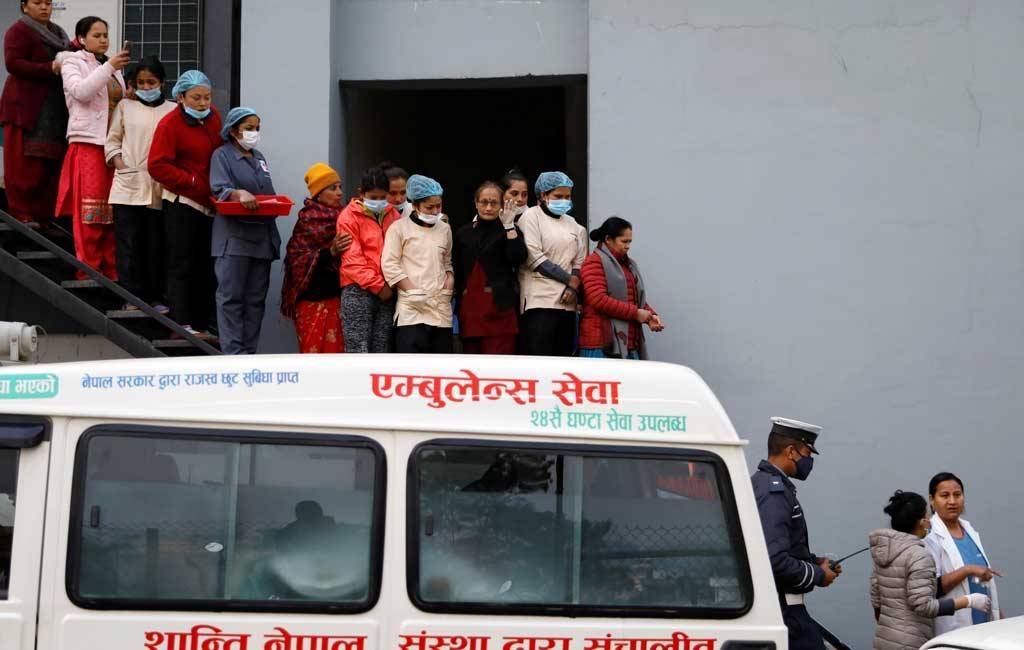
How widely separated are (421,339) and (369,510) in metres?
3.81

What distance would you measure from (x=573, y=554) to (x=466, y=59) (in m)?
6.30

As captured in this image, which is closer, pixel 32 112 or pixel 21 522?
pixel 21 522

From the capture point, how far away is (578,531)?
531cm

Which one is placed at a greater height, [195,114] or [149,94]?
[149,94]

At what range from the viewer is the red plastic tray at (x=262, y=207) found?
905cm

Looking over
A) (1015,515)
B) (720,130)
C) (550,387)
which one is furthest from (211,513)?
(1015,515)

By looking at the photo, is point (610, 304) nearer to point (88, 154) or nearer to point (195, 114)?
point (195, 114)

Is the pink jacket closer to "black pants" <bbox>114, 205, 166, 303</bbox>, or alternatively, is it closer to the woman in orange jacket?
"black pants" <bbox>114, 205, 166, 303</bbox>

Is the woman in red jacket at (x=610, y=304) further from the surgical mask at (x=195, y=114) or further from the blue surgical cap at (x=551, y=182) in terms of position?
the surgical mask at (x=195, y=114)

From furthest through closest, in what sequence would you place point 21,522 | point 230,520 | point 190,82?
point 190,82
point 230,520
point 21,522

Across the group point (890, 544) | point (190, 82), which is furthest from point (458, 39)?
point (890, 544)

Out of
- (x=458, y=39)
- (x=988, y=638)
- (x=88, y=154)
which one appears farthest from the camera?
(x=458, y=39)

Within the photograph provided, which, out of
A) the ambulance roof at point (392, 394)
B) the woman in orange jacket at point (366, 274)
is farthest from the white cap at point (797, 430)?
the woman in orange jacket at point (366, 274)

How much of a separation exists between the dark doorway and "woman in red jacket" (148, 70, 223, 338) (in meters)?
2.92
